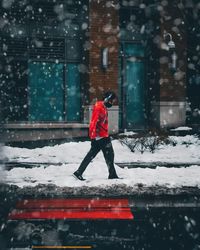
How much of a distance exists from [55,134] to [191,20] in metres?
7.68

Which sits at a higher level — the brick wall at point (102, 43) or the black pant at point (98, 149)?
the brick wall at point (102, 43)

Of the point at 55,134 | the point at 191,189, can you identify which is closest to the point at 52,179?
the point at 191,189

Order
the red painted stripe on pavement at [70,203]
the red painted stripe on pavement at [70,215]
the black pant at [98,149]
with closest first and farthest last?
1. the red painted stripe on pavement at [70,215]
2. the red painted stripe on pavement at [70,203]
3. the black pant at [98,149]

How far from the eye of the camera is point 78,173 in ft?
32.4

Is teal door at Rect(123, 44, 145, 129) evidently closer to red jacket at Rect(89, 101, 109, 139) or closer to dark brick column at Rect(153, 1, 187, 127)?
dark brick column at Rect(153, 1, 187, 127)

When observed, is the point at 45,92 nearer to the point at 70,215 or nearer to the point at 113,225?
the point at 70,215

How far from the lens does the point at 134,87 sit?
65.7ft

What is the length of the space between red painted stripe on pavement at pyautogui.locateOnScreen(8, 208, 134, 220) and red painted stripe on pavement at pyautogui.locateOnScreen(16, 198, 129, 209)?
464mm

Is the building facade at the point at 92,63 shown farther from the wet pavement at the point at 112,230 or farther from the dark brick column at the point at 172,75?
the wet pavement at the point at 112,230

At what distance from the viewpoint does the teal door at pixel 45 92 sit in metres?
18.3

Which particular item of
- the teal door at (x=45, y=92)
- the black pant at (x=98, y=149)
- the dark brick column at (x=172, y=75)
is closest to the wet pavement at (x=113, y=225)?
the black pant at (x=98, y=149)

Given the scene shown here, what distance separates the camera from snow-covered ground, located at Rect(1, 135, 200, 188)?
9758 millimetres

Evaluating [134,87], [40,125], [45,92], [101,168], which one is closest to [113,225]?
[101,168]

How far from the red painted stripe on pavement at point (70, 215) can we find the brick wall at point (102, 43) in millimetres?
11339
